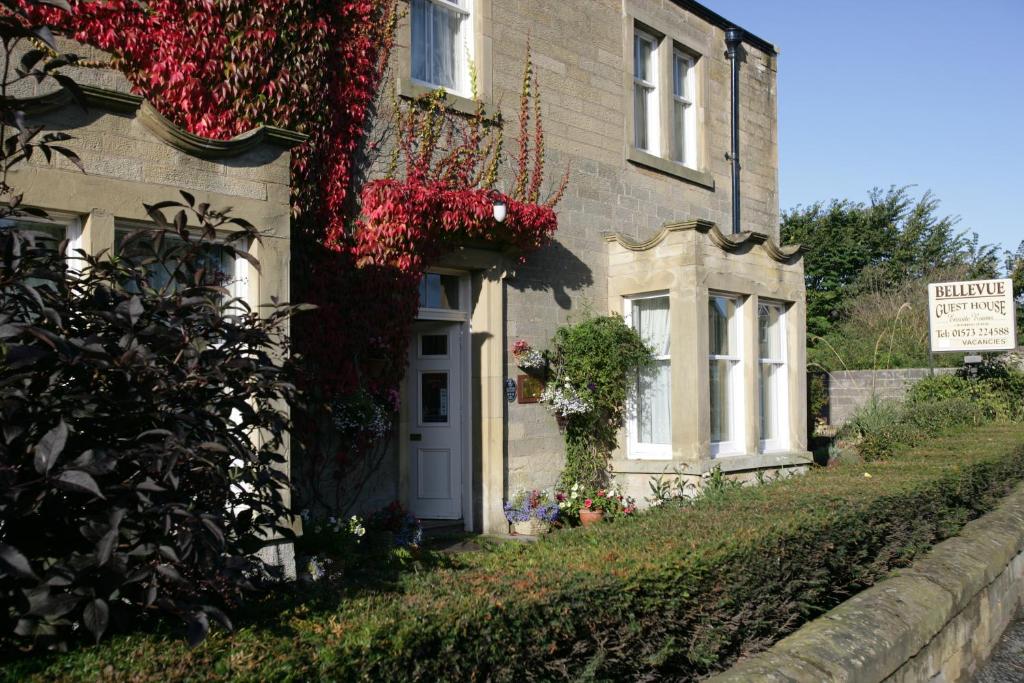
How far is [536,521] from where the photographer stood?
952cm

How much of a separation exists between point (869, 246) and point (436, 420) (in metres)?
26.3

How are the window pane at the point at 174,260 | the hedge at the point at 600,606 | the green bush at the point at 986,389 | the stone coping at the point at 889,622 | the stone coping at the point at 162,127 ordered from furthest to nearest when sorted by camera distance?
the green bush at the point at 986,389, the stone coping at the point at 162,127, the stone coping at the point at 889,622, the window pane at the point at 174,260, the hedge at the point at 600,606

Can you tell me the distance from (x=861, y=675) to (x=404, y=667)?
2.57 metres

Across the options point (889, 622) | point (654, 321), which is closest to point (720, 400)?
point (654, 321)

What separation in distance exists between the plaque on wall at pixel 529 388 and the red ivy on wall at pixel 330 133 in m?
1.49

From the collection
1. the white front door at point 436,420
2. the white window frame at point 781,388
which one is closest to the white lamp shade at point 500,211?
the white front door at point 436,420

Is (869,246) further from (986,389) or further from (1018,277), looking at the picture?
(986,389)

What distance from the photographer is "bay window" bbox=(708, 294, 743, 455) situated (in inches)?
418

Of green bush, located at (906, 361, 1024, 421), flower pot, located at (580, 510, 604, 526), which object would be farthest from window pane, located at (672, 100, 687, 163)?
green bush, located at (906, 361, 1024, 421)

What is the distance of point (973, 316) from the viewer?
51.1ft

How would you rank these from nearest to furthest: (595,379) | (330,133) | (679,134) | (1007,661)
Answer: (1007,661)
(330,133)
(595,379)
(679,134)

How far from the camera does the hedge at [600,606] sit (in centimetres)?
272

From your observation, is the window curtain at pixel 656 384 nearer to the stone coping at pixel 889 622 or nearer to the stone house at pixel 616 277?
the stone house at pixel 616 277

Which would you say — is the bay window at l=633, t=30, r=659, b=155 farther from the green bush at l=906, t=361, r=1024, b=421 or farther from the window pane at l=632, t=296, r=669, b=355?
the green bush at l=906, t=361, r=1024, b=421
